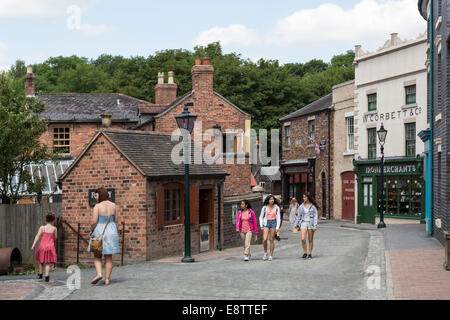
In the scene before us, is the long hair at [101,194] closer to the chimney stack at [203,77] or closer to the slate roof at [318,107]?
the chimney stack at [203,77]

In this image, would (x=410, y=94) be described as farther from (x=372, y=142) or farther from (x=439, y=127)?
(x=439, y=127)

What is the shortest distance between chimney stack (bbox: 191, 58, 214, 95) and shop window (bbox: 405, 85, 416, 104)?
10.1 meters

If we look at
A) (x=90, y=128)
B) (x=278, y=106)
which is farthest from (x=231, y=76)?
(x=90, y=128)

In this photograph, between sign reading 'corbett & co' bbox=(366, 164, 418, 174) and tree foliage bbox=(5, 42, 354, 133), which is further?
tree foliage bbox=(5, 42, 354, 133)

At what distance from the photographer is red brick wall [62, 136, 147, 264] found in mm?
17078

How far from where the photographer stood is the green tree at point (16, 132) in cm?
2100

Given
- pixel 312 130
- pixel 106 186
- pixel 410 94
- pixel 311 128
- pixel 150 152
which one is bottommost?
pixel 106 186

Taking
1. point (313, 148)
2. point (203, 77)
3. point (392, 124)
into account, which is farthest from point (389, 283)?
point (313, 148)

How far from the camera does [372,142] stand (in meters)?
33.6

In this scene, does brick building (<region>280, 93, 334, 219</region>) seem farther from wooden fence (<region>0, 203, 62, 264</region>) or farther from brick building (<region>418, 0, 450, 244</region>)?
A: wooden fence (<region>0, 203, 62, 264</region>)

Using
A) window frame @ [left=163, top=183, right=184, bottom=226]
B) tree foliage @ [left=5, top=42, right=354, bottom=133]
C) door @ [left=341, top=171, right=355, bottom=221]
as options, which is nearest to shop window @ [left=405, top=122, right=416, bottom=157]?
door @ [left=341, top=171, right=355, bottom=221]

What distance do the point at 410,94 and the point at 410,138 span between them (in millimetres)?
2239

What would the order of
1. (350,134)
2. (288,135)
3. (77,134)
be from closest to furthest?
1. (350,134)
2. (77,134)
3. (288,135)
